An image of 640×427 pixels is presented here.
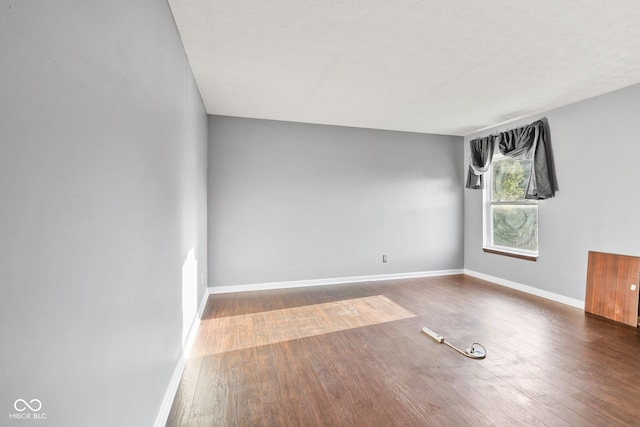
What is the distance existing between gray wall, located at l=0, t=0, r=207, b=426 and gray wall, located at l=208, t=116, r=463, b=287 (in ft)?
8.39

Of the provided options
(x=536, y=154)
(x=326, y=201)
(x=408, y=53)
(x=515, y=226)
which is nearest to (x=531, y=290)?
(x=515, y=226)

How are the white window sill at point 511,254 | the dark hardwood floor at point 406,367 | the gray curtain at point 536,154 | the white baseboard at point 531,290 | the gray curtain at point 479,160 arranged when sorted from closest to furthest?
the dark hardwood floor at point 406,367 → the white baseboard at point 531,290 → the gray curtain at point 536,154 → the white window sill at point 511,254 → the gray curtain at point 479,160

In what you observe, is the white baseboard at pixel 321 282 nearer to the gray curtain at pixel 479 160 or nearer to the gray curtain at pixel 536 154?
the gray curtain at pixel 479 160

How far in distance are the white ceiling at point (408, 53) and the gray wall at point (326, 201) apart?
2.35 feet

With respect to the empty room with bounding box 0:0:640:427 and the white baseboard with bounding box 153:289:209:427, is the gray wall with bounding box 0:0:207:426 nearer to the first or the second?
the empty room with bounding box 0:0:640:427

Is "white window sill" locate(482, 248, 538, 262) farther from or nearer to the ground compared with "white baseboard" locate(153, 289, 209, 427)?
farther from the ground

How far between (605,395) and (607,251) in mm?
2150

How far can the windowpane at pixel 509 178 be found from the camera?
4320mm

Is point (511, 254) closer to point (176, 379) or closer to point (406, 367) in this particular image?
point (406, 367)

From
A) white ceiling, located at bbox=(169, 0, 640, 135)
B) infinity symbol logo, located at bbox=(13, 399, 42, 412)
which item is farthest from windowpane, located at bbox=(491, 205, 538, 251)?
infinity symbol logo, located at bbox=(13, 399, 42, 412)

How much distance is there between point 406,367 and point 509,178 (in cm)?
367

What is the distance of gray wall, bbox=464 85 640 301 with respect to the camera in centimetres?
316

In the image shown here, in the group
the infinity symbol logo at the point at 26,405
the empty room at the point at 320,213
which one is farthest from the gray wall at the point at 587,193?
the infinity symbol logo at the point at 26,405

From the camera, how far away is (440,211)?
533 cm
